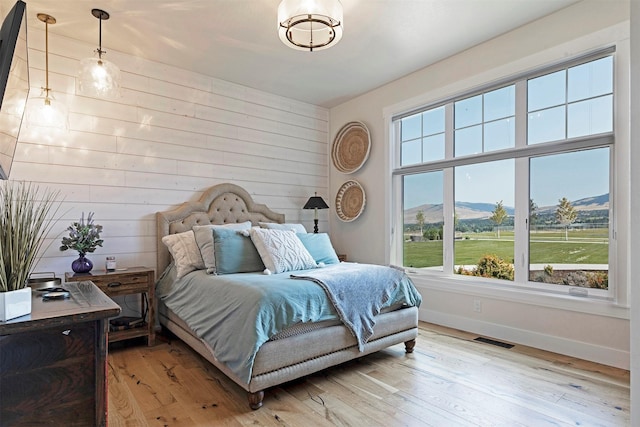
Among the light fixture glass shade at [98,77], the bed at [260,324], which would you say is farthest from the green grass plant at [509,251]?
the light fixture glass shade at [98,77]

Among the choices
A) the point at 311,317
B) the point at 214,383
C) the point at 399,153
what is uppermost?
the point at 399,153

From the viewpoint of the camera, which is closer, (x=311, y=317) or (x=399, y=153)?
(x=311, y=317)

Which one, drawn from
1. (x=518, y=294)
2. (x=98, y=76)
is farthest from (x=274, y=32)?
(x=518, y=294)

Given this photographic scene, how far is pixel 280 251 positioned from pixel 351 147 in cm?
220

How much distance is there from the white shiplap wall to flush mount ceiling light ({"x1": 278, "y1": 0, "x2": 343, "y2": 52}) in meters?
1.83

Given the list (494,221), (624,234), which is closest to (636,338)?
(624,234)

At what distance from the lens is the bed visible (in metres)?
2.18

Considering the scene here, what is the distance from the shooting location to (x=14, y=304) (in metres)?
1.04

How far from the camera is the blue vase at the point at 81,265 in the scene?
2.97 meters

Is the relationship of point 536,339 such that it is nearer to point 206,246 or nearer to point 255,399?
point 255,399

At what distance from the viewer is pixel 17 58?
3.97 feet

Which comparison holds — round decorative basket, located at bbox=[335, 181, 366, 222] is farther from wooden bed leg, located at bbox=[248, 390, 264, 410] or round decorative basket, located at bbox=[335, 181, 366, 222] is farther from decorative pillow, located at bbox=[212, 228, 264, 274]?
wooden bed leg, located at bbox=[248, 390, 264, 410]

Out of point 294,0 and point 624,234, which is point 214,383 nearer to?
point 294,0

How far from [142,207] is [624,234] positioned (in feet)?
13.5
